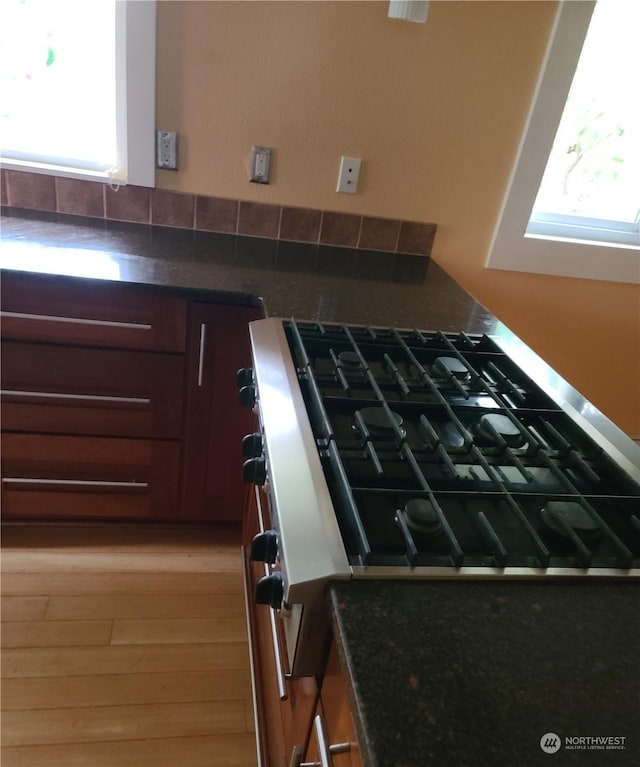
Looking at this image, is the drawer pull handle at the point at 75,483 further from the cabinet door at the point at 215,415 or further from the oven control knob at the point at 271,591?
the oven control knob at the point at 271,591

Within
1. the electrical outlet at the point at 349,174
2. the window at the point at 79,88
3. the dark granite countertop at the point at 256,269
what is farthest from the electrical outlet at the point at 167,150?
the electrical outlet at the point at 349,174

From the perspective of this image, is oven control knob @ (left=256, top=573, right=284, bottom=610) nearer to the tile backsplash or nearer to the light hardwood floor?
the light hardwood floor

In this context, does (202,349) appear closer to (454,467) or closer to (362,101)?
(454,467)

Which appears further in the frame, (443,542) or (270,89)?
(270,89)

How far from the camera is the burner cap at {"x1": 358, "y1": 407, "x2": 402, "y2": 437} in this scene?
86 cm

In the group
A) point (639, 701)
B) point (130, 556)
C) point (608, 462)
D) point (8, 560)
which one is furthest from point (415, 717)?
point (8, 560)

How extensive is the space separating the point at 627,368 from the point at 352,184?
1461mm

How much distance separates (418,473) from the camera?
74 cm

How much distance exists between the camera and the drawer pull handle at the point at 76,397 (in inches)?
57.1

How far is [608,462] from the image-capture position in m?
0.87

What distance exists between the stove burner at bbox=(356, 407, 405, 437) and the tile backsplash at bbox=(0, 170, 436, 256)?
1.15 meters

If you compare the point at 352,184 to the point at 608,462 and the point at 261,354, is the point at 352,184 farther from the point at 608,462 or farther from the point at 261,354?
the point at 608,462

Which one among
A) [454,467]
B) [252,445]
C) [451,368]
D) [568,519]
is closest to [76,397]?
[252,445]

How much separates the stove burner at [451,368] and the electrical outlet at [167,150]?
1.14 meters
